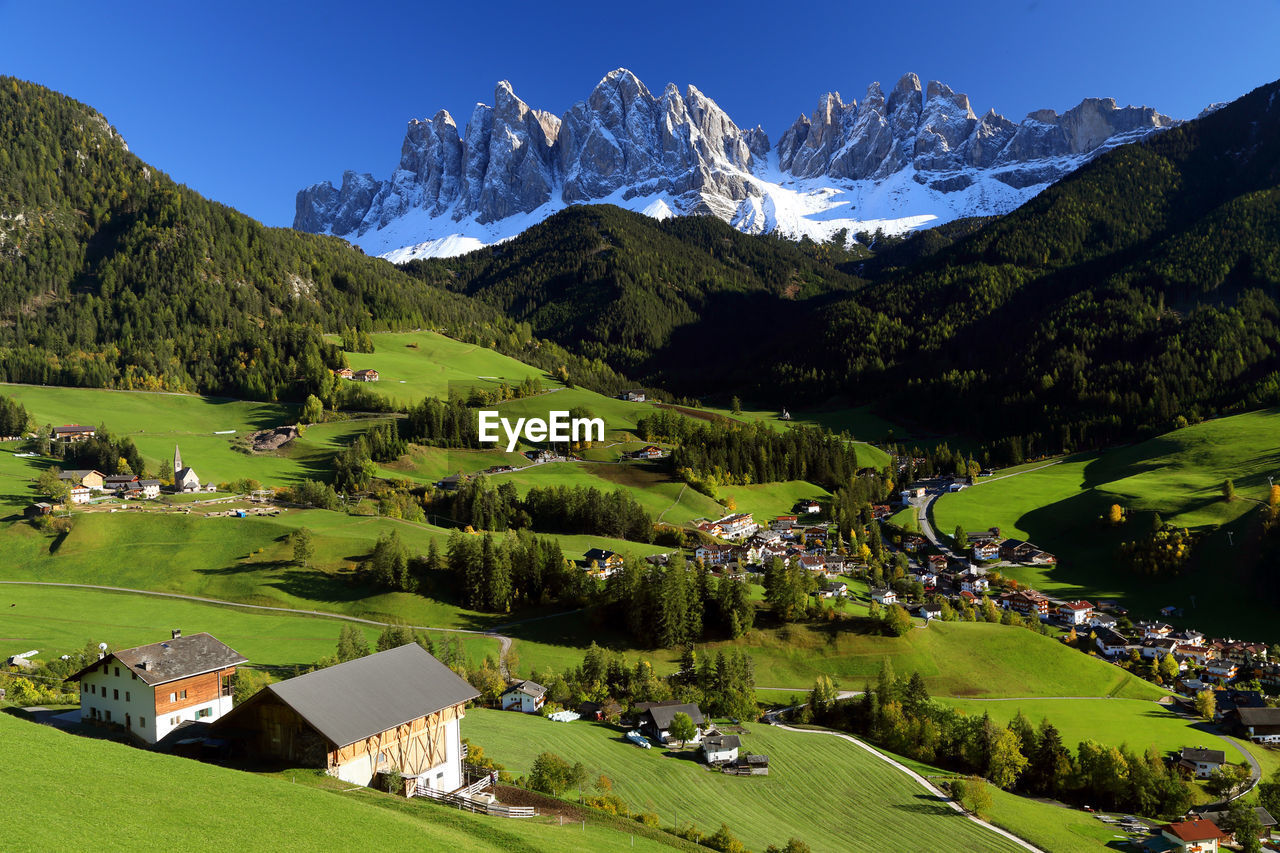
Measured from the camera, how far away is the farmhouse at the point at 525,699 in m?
59.3

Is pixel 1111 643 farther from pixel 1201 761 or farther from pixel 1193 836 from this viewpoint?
pixel 1193 836

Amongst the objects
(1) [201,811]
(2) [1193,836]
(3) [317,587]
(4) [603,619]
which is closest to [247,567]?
(3) [317,587]

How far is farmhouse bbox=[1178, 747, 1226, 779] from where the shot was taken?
56.9 m

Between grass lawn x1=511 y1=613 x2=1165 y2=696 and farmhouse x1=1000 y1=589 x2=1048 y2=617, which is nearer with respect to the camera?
grass lawn x1=511 y1=613 x2=1165 y2=696

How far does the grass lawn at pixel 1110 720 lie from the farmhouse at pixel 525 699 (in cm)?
3449

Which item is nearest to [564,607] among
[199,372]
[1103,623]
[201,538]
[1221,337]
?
[201,538]

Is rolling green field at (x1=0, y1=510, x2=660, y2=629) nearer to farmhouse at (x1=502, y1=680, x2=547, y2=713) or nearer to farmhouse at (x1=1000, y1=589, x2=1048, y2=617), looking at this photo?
farmhouse at (x1=502, y1=680, x2=547, y2=713)

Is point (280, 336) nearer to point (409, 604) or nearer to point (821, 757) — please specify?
point (409, 604)

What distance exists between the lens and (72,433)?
134750 mm

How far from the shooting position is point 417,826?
2645 cm

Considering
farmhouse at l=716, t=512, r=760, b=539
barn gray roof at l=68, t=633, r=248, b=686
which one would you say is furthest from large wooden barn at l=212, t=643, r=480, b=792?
farmhouse at l=716, t=512, r=760, b=539

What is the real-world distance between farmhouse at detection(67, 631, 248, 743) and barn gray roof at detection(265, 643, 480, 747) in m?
10.4

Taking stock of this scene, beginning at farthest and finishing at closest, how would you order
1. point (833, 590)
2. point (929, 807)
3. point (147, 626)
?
point (833, 590) < point (147, 626) < point (929, 807)

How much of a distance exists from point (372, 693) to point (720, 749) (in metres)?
24.6
